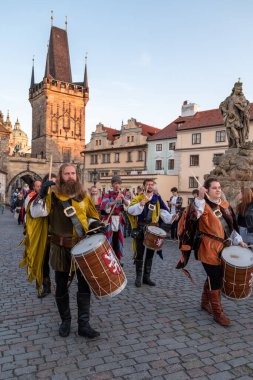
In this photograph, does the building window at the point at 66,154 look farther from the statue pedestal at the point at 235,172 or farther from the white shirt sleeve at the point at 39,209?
the white shirt sleeve at the point at 39,209

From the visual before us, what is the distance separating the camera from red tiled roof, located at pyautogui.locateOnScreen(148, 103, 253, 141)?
35500 mm

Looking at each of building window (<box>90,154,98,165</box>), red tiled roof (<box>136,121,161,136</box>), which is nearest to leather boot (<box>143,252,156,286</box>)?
red tiled roof (<box>136,121,161,136</box>)


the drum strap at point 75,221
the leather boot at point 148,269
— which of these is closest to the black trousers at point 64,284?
the drum strap at point 75,221

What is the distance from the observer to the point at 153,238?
6.09 metres

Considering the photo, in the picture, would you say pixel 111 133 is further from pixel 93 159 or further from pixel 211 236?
pixel 211 236

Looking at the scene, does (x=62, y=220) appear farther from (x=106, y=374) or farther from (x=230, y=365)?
(x=230, y=365)

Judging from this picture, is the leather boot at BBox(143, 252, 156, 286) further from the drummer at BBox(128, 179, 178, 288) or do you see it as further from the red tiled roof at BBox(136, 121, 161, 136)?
the red tiled roof at BBox(136, 121, 161, 136)

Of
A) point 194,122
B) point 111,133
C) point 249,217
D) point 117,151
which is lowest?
point 249,217

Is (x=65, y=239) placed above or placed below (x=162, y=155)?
below

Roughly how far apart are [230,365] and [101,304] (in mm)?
2344

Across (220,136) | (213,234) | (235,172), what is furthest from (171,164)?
(213,234)

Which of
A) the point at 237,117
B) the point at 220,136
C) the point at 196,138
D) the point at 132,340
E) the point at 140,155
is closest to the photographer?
the point at 132,340

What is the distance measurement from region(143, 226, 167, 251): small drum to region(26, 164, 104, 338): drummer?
2048mm

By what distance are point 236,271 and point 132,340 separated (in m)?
1.53
